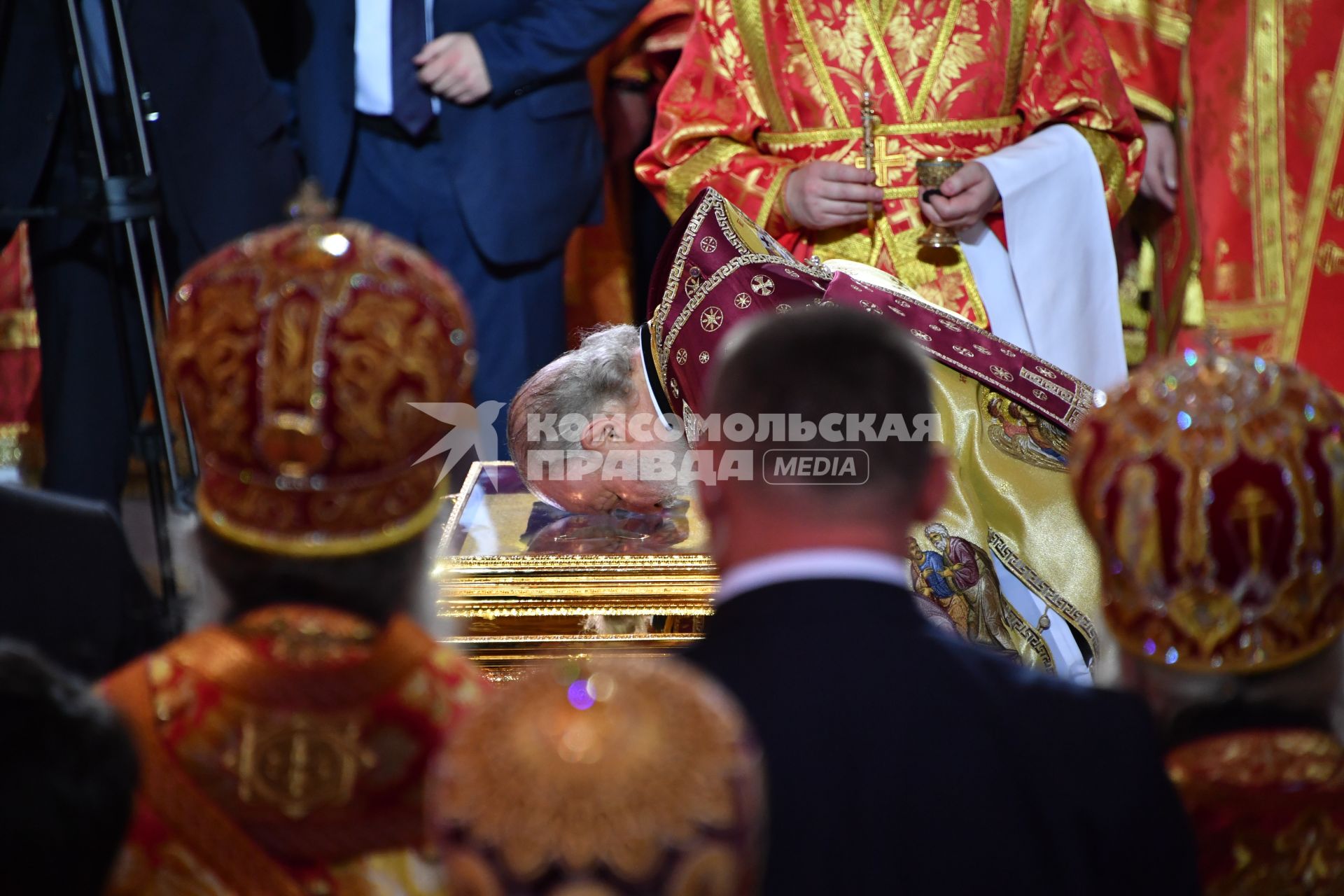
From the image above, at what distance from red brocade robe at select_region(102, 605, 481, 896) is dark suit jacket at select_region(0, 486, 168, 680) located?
500mm

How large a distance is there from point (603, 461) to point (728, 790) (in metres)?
2.14

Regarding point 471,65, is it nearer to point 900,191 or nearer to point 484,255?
point 484,255

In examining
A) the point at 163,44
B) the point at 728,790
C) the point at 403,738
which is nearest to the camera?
the point at 728,790

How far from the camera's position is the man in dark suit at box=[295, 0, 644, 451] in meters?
4.70

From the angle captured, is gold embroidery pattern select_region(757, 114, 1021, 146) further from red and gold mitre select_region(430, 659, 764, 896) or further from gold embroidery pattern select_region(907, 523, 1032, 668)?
red and gold mitre select_region(430, 659, 764, 896)

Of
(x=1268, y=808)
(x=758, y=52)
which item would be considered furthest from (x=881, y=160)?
(x=1268, y=808)

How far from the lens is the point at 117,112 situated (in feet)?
11.7

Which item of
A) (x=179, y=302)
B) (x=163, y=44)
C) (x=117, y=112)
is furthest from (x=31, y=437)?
(x=179, y=302)

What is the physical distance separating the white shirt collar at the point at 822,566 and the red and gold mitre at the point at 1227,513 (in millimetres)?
273

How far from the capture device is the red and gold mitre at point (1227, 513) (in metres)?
1.55

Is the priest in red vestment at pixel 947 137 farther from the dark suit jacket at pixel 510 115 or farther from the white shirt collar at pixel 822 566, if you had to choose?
the white shirt collar at pixel 822 566

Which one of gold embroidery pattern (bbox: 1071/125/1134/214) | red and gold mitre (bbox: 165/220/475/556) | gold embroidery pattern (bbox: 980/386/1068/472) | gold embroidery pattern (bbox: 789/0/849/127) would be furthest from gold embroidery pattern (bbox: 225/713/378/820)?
gold embroidery pattern (bbox: 1071/125/1134/214)

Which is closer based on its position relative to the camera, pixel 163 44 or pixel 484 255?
pixel 163 44

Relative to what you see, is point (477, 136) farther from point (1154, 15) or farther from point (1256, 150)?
point (1256, 150)
